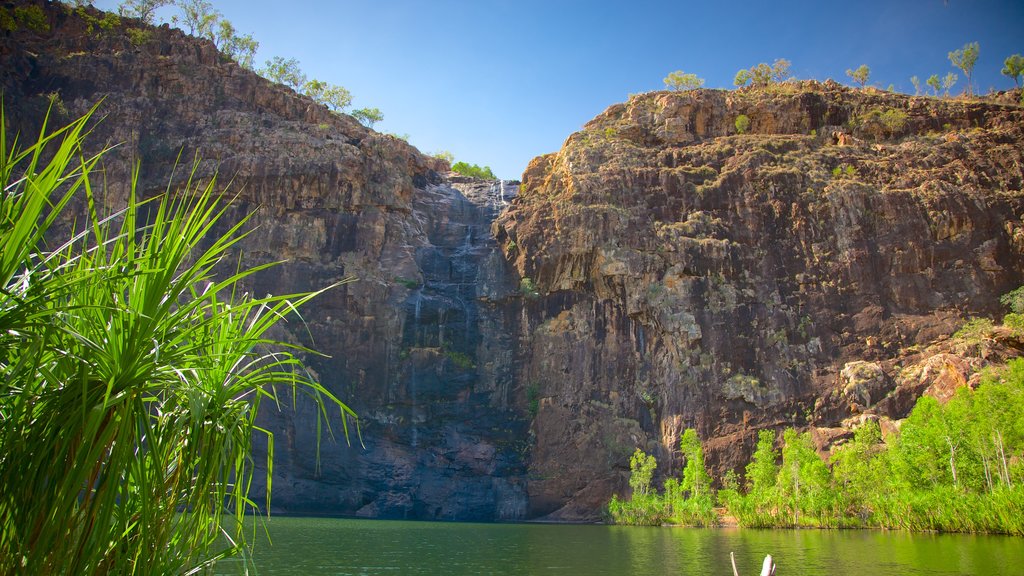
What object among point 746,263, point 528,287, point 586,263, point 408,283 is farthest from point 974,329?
point 408,283

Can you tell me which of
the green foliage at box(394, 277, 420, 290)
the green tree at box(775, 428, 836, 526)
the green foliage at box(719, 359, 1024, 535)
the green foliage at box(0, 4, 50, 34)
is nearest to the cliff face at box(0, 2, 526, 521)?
the green foliage at box(394, 277, 420, 290)

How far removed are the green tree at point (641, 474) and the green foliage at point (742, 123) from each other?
37.6 meters

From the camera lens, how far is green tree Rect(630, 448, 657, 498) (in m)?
54.7

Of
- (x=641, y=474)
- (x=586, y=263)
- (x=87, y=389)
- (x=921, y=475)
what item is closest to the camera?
(x=87, y=389)

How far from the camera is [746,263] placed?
64.4 m

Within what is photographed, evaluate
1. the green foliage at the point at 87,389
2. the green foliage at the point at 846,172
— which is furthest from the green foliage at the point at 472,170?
the green foliage at the point at 87,389

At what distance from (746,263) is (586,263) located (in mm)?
14955

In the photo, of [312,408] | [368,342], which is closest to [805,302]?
[368,342]

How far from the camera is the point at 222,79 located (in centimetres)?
7412

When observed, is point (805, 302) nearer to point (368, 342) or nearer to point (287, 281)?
point (368, 342)

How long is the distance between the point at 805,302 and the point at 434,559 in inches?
1889

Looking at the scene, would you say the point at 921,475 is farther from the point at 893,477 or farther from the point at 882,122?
the point at 882,122

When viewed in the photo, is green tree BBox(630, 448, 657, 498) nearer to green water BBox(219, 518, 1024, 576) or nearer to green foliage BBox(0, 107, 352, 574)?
green water BBox(219, 518, 1024, 576)

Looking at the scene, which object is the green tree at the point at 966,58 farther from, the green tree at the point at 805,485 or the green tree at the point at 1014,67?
the green tree at the point at 805,485
